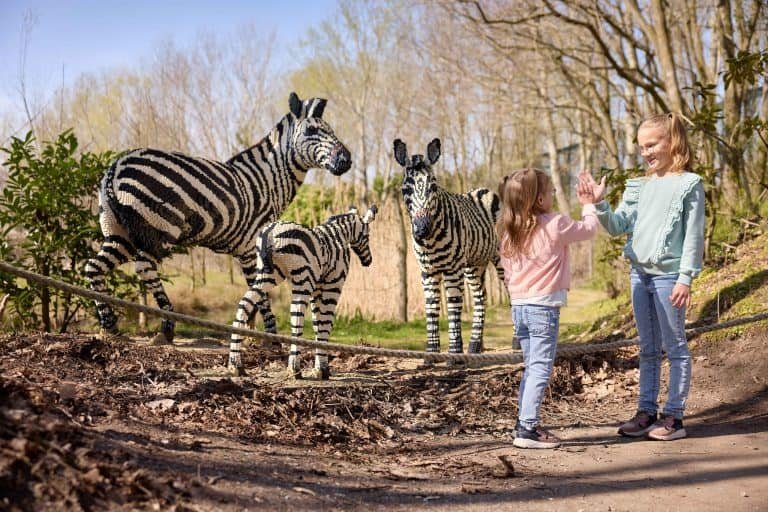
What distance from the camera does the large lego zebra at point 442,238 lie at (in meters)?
7.35

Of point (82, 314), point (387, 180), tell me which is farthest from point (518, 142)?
point (82, 314)

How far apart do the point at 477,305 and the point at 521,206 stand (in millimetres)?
4455

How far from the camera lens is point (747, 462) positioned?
13.5 feet

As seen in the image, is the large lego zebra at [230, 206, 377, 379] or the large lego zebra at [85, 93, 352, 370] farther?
the large lego zebra at [85, 93, 352, 370]

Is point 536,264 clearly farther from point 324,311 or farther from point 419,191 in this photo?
point 419,191

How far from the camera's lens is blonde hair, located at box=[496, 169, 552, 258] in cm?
440

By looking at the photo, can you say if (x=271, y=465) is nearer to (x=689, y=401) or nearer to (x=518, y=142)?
(x=689, y=401)

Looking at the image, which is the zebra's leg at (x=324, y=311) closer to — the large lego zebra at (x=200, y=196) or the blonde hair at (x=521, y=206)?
the large lego zebra at (x=200, y=196)

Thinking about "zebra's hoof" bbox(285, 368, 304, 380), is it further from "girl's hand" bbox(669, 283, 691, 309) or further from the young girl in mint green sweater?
→ "girl's hand" bbox(669, 283, 691, 309)

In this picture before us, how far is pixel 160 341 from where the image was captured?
717cm

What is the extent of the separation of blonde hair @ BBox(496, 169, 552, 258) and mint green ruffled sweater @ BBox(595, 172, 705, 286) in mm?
423

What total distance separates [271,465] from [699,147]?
7.87 m

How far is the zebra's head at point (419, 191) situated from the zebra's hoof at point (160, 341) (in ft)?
8.94

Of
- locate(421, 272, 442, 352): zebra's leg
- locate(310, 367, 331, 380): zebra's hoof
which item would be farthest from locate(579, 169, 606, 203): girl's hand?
locate(421, 272, 442, 352): zebra's leg
